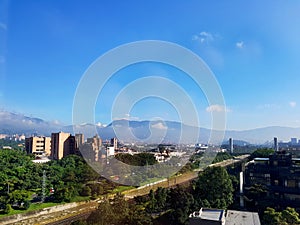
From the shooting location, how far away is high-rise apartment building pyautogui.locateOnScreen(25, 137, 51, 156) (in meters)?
12.5

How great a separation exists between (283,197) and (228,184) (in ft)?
4.35

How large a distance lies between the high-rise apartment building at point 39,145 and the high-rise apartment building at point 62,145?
4.71 ft

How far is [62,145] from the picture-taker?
36.8ft

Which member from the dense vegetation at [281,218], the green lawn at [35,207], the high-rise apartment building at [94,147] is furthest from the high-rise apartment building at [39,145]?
the dense vegetation at [281,218]

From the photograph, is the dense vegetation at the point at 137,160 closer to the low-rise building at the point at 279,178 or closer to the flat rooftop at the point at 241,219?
the low-rise building at the point at 279,178

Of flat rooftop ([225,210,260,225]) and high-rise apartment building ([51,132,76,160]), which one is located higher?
high-rise apartment building ([51,132,76,160])

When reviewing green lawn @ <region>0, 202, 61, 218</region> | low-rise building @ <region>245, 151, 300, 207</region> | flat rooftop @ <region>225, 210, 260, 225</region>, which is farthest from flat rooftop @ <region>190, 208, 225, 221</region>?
green lawn @ <region>0, 202, 61, 218</region>

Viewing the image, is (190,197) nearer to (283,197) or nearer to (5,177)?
A: (283,197)

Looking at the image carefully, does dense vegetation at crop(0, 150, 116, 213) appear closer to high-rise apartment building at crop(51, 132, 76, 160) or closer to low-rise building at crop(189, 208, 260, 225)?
low-rise building at crop(189, 208, 260, 225)

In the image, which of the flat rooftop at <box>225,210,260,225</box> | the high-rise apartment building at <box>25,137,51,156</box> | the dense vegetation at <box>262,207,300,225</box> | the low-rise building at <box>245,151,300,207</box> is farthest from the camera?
the high-rise apartment building at <box>25,137,51,156</box>

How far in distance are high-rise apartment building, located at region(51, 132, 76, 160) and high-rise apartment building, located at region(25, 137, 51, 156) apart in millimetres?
1436

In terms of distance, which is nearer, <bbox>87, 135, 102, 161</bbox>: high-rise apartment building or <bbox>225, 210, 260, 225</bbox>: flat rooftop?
<bbox>225, 210, 260, 225</bbox>: flat rooftop

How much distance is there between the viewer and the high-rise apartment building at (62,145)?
36.3ft

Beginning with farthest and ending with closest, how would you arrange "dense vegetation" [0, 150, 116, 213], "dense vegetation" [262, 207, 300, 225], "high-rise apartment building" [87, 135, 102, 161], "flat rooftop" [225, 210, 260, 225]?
1. "high-rise apartment building" [87, 135, 102, 161]
2. "dense vegetation" [0, 150, 116, 213]
3. "dense vegetation" [262, 207, 300, 225]
4. "flat rooftop" [225, 210, 260, 225]
